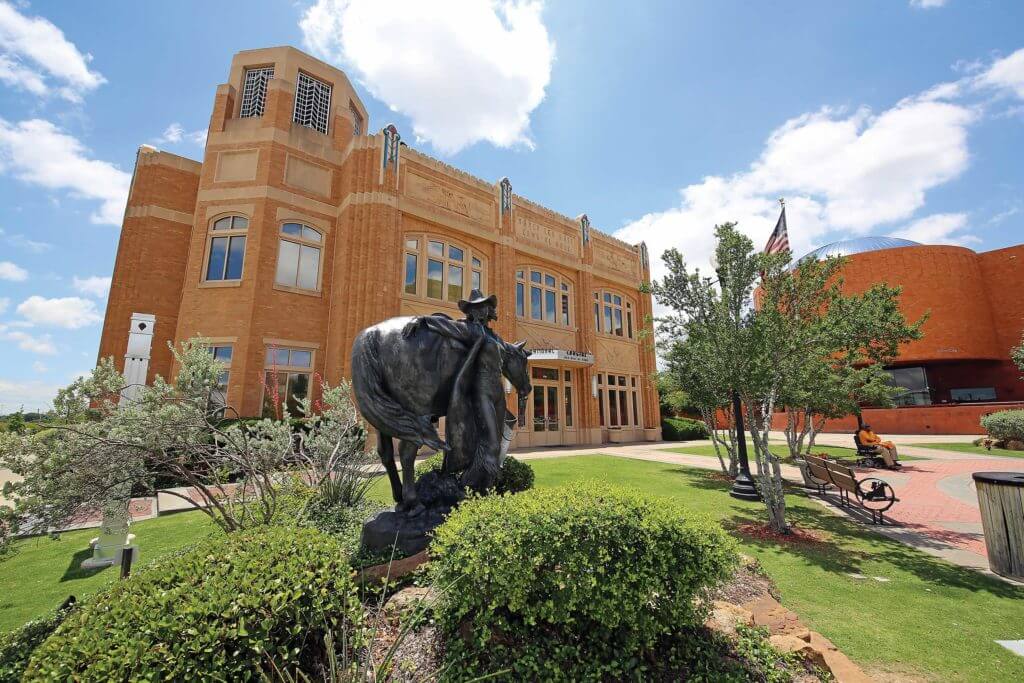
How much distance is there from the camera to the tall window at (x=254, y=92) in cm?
1858

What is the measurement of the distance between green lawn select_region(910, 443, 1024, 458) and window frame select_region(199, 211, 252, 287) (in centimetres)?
3117

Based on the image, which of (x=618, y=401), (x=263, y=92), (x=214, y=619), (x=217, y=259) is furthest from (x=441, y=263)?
(x=214, y=619)

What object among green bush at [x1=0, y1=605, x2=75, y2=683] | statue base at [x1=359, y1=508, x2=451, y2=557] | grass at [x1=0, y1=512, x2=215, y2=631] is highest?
statue base at [x1=359, y1=508, x2=451, y2=557]

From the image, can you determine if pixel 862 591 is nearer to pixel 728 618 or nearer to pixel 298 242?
pixel 728 618

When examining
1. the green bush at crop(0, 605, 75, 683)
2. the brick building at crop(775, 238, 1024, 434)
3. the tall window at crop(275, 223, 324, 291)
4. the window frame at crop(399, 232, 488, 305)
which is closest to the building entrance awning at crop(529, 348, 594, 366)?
the window frame at crop(399, 232, 488, 305)

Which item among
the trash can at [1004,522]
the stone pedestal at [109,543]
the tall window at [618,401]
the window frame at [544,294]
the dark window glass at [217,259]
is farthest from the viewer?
the tall window at [618,401]

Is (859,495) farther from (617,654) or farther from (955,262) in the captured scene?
(955,262)

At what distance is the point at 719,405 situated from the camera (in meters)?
12.2

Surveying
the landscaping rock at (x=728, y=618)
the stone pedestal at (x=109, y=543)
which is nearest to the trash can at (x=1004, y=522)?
the landscaping rock at (x=728, y=618)

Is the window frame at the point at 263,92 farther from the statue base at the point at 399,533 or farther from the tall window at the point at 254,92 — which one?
the statue base at the point at 399,533

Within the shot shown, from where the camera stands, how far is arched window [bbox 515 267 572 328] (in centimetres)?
2231

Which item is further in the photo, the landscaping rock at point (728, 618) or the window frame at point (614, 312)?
the window frame at point (614, 312)

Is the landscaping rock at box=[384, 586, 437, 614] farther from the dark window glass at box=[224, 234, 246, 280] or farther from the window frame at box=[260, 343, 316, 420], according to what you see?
the dark window glass at box=[224, 234, 246, 280]

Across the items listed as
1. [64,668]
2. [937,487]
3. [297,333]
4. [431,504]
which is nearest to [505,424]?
[431,504]
